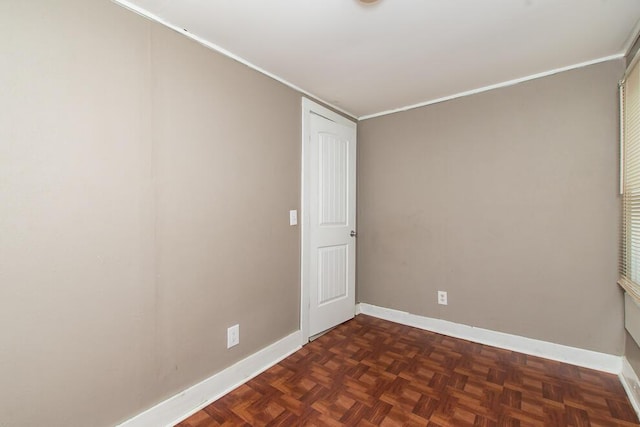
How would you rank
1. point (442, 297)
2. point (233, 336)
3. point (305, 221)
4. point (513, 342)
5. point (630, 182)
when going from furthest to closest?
point (442, 297)
point (305, 221)
point (513, 342)
point (233, 336)
point (630, 182)

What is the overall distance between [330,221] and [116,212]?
1837 mm

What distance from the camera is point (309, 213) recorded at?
2615 millimetres

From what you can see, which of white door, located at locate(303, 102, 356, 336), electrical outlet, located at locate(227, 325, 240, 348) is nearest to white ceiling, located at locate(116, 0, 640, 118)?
white door, located at locate(303, 102, 356, 336)

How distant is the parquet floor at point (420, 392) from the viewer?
1607 mm

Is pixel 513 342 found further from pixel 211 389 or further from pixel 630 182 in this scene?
pixel 211 389

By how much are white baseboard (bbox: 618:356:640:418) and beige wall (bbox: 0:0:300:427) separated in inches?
95.5

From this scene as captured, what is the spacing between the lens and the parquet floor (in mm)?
1607

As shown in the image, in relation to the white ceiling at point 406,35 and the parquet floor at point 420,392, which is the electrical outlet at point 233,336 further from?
the white ceiling at point 406,35

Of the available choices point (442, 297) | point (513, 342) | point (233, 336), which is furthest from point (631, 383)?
point (233, 336)

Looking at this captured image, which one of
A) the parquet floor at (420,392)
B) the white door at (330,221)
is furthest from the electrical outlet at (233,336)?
the white door at (330,221)

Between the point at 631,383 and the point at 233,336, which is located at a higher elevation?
the point at 233,336

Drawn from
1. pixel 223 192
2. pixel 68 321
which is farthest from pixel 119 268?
pixel 223 192

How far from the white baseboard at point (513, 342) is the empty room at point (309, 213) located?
0.06 ft

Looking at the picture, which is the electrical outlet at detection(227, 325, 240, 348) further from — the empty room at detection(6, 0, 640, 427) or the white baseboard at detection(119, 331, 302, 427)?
the white baseboard at detection(119, 331, 302, 427)
